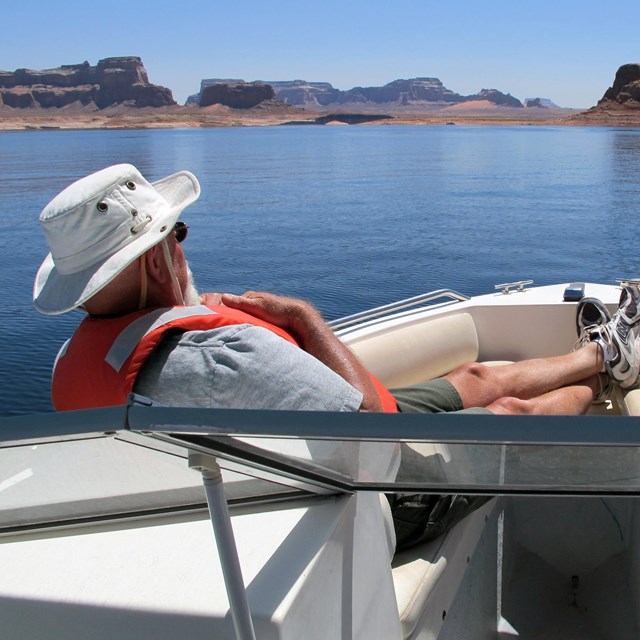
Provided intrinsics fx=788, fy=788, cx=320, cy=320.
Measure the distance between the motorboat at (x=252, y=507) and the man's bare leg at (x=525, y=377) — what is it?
0.72 meters

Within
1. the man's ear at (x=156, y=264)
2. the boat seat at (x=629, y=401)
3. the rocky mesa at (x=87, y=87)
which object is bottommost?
the boat seat at (x=629, y=401)

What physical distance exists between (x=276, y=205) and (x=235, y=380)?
46.4 ft

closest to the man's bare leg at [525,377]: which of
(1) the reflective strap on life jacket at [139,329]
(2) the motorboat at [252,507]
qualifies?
(2) the motorboat at [252,507]

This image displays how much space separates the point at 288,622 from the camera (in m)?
0.94

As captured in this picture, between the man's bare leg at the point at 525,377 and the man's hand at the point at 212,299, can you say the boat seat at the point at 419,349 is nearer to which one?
the man's bare leg at the point at 525,377

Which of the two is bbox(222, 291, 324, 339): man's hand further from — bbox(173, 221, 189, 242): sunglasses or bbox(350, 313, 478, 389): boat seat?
bbox(350, 313, 478, 389): boat seat

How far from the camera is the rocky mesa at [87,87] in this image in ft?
387

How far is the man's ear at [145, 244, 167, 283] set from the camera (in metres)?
1.56

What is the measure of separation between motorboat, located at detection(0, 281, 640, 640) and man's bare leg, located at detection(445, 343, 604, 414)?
0.72m

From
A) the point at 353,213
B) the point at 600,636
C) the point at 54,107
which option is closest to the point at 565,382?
the point at 600,636

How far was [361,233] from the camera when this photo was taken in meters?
A: 12.2

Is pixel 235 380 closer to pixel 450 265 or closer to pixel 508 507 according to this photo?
pixel 508 507

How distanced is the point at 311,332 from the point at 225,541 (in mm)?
968

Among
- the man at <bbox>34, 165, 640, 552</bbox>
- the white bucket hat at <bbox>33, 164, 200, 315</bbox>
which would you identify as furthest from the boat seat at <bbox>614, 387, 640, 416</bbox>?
the white bucket hat at <bbox>33, 164, 200, 315</bbox>
